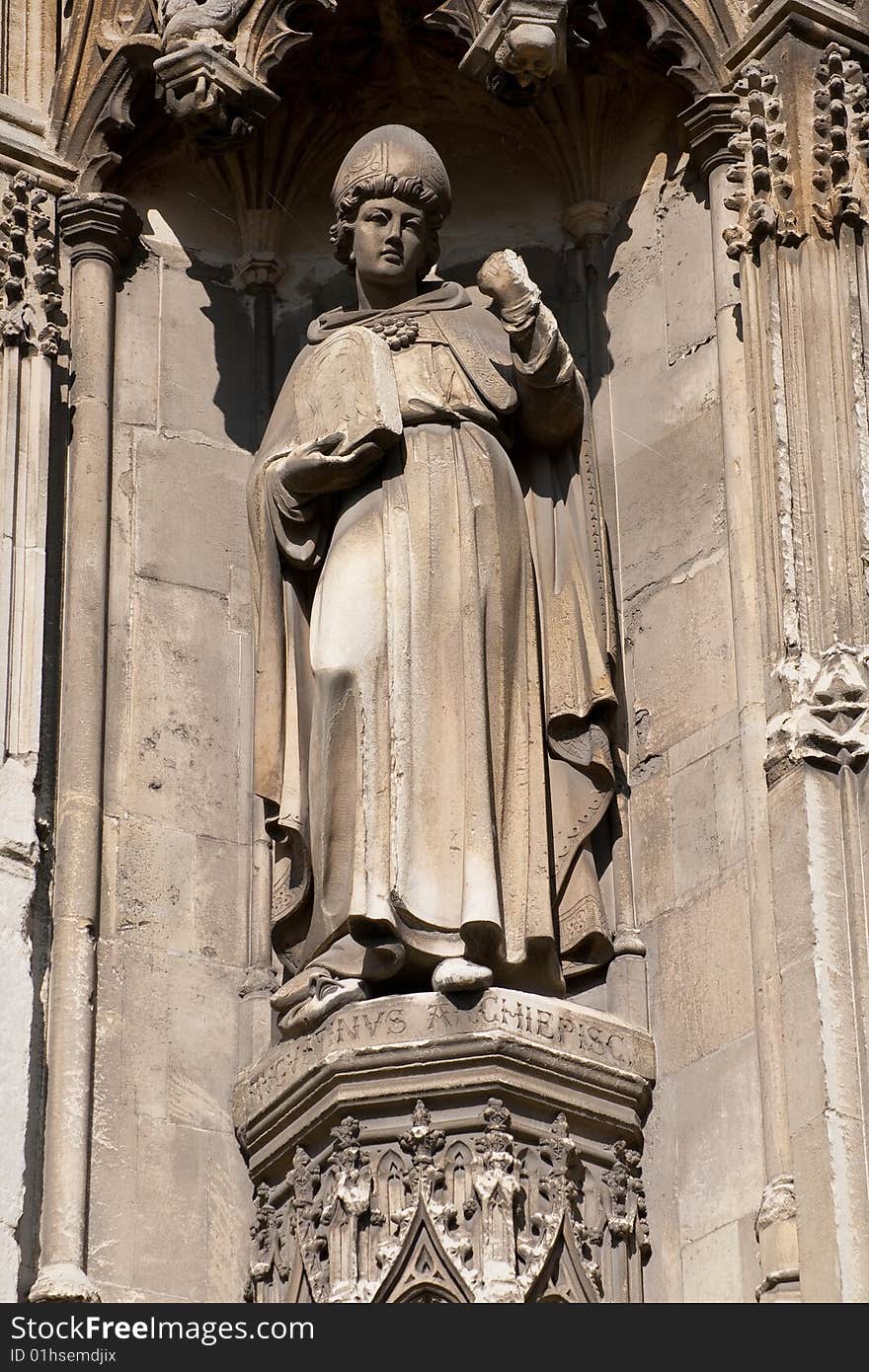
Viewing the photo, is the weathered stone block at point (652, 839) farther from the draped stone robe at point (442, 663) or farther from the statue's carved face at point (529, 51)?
the statue's carved face at point (529, 51)

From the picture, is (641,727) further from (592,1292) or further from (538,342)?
(592,1292)

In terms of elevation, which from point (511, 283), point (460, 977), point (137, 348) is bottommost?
point (460, 977)

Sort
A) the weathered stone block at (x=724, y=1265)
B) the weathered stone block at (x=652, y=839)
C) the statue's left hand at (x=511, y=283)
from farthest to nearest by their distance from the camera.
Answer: the weathered stone block at (x=652, y=839), the statue's left hand at (x=511, y=283), the weathered stone block at (x=724, y=1265)

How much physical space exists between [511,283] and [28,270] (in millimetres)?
1537

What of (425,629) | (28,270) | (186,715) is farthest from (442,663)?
(28,270)

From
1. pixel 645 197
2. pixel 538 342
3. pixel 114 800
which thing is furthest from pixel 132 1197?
pixel 645 197

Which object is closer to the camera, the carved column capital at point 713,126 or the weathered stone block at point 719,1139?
the weathered stone block at point 719,1139

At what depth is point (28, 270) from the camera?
35.2ft

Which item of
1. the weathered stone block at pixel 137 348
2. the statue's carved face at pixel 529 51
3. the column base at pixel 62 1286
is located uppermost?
the statue's carved face at pixel 529 51

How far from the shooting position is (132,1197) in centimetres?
991

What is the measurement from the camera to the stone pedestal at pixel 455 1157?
9.35 metres

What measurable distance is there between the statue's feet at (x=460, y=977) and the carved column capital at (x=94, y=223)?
2.63m

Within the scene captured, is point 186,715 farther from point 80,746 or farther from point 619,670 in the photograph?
point 619,670

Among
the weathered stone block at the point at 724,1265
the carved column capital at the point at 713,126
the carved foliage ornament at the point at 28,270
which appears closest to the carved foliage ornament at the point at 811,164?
the carved column capital at the point at 713,126
